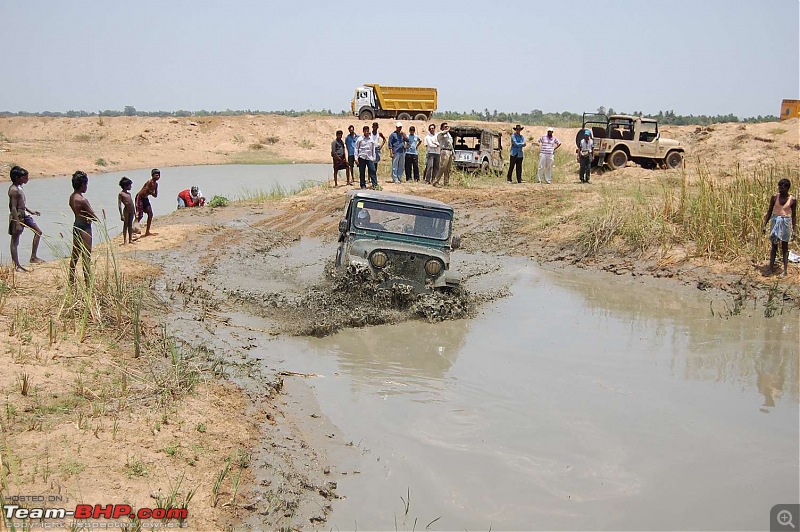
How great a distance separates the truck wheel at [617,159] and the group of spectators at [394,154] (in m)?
5.91

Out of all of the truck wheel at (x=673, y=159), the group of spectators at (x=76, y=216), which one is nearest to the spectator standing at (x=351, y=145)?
the group of spectators at (x=76, y=216)

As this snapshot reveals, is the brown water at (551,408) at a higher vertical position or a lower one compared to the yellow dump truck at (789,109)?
lower

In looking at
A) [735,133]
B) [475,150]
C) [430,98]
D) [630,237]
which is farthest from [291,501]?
[430,98]

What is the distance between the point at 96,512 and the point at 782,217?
977 cm

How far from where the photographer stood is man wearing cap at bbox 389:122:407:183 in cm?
1859

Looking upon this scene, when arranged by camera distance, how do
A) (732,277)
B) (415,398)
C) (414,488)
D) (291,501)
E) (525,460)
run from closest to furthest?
1. (291,501)
2. (414,488)
3. (525,460)
4. (415,398)
5. (732,277)

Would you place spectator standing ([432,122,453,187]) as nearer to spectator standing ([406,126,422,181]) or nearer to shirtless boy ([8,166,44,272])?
spectator standing ([406,126,422,181])

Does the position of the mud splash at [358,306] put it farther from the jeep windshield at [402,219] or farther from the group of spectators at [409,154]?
the group of spectators at [409,154]

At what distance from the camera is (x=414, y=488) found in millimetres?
5035

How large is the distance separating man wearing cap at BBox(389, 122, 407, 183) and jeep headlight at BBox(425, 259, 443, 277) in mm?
10121

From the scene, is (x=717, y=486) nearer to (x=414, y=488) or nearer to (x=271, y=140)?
(x=414, y=488)

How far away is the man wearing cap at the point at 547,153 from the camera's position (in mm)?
19484

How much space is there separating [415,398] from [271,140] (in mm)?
35392

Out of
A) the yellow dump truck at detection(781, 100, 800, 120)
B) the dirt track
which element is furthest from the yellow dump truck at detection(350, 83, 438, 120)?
the yellow dump truck at detection(781, 100, 800, 120)
